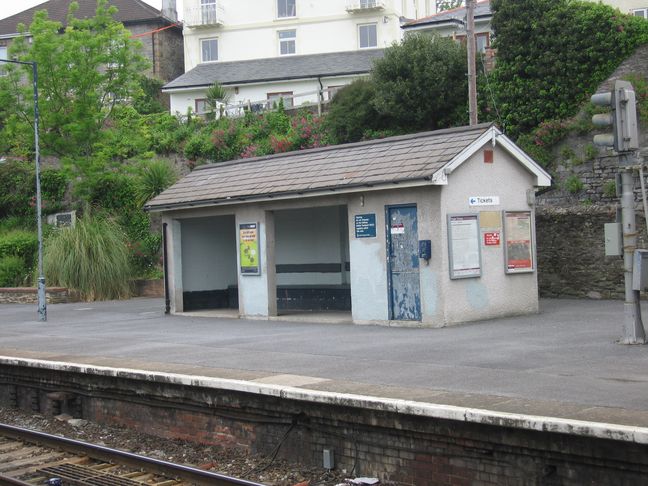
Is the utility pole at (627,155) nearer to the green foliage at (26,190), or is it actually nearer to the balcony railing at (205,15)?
the green foliage at (26,190)

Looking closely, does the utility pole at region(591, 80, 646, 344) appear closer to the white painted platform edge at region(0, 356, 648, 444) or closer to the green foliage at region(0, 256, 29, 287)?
the white painted platform edge at region(0, 356, 648, 444)

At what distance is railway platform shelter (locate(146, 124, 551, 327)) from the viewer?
632 inches

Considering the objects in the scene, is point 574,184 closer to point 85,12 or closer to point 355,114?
point 355,114

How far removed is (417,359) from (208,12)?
4651cm

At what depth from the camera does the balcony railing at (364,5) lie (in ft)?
168

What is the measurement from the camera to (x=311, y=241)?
21.4 metres

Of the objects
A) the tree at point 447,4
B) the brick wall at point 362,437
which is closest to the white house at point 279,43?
the tree at point 447,4

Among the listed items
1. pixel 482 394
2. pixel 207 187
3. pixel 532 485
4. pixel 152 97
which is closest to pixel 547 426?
pixel 532 485

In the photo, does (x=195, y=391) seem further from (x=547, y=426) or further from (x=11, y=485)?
(x=547, y=426)

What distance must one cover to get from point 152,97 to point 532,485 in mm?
47836

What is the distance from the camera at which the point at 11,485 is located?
29.7ft

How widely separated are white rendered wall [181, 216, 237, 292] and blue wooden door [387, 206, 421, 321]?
23.2 ft

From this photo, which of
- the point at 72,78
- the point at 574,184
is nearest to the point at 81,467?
the point at 574,184

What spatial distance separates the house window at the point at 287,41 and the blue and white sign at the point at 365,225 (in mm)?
38113
